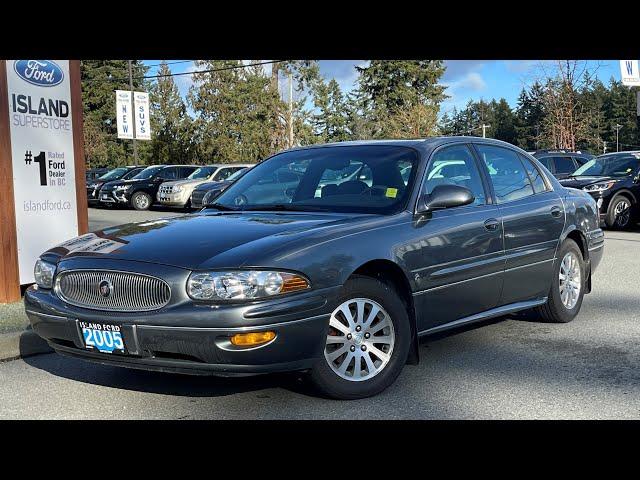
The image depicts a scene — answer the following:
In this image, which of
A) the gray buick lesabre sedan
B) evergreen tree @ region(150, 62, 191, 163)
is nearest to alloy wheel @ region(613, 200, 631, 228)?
the gray buick lesabre sedan

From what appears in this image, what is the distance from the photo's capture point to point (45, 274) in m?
4.75

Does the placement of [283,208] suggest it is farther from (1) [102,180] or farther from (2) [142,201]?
(1) [102,180]

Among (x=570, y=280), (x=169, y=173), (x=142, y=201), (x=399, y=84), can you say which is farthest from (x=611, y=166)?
(x=399, y=84)

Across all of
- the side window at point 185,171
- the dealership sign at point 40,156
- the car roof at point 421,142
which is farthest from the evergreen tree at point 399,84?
the car roof at point 421,142

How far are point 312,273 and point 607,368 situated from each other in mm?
2375

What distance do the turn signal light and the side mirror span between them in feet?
5.16

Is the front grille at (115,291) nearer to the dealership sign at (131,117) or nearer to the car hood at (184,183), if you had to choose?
the car hood at (184,183)

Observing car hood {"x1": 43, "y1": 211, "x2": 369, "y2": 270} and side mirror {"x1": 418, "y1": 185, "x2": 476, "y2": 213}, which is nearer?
car hood {"x1": 43, "y1": 211, "x2": 369, "y2": 270}

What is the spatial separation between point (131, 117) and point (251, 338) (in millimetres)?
34926

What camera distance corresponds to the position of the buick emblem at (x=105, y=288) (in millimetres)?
4250

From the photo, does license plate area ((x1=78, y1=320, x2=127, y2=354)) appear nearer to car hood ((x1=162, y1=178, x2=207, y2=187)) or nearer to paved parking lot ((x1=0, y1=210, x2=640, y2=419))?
paved parking lot ((x1=0, y1=210, x2=640, y2=419))

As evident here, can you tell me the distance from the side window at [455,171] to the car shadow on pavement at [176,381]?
167cm

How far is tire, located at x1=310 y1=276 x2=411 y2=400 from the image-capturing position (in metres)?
4.40

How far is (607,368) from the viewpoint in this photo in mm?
5238
